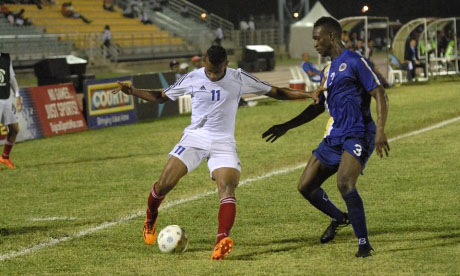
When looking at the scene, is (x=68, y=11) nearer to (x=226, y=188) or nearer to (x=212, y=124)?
(x=212, y=124)

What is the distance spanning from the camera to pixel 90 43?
4184 centimetres

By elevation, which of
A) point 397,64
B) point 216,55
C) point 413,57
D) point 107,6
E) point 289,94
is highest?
point 107,6

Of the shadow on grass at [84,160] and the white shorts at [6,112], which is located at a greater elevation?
the white shorts at [6,112]

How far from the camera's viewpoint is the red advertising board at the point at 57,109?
1970 centimetres

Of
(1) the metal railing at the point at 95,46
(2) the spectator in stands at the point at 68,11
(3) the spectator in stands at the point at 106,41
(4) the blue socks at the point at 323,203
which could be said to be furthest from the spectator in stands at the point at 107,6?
(4) the blue socks at the point at 323,203

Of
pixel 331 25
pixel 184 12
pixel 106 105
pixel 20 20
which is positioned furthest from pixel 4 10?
pixel 331 25

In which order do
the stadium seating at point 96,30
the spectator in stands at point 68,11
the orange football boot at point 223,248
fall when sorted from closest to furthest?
the orange football boot at point 223,248 → the stadium seating at point 96,30 → the spectator in stands at point 68,11

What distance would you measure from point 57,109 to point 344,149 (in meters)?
14.3

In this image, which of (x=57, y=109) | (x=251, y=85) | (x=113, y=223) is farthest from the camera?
(x=57, y=109)

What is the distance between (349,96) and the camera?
697cm

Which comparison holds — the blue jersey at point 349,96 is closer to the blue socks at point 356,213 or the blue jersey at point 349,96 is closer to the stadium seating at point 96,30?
the blue socks at point 356,213

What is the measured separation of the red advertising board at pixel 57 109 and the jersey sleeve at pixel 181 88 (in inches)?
485

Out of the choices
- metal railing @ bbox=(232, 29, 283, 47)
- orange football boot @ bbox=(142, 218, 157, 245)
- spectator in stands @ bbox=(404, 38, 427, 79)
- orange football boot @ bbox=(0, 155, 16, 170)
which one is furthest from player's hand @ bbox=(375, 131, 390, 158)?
metal railing @ bbox=(232, 29, 283, 47)

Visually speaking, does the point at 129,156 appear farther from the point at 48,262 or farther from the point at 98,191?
the point at 48,262
